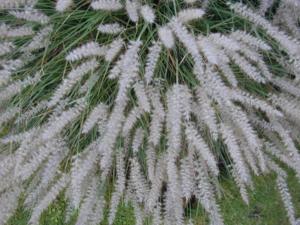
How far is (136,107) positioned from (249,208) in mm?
1428

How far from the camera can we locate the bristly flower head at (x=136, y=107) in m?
2.55

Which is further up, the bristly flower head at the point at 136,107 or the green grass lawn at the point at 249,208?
the bristly flower head at the point at 136,107

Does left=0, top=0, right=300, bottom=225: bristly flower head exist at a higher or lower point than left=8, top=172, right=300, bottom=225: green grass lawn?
higher

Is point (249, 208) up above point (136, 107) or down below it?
below

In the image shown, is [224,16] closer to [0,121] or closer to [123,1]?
[123,1]

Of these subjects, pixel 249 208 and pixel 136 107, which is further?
pixel 249 208

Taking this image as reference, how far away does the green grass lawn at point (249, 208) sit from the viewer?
11.1 ft

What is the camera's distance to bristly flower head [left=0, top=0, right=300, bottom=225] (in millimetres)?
2551

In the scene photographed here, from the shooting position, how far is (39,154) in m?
2.68

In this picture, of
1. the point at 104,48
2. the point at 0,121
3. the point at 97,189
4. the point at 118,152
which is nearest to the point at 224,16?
the point at 104,48

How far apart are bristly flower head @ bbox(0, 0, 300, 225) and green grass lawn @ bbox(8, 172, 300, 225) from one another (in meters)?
0.31

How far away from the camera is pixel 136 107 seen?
2.62 metres

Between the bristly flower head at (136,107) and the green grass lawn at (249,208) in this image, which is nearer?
the bristly flower head at (136,107)

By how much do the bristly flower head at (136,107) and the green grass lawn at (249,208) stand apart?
1.02 ft
